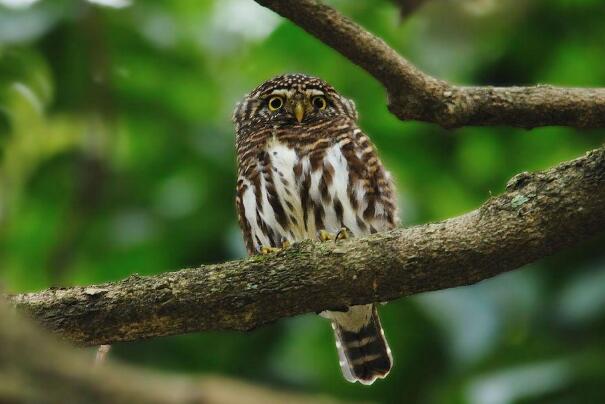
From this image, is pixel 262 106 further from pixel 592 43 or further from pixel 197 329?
pixel 197 329

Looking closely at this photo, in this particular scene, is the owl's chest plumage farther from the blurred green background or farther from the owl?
the blurred green background

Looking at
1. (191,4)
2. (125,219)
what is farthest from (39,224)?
(191,4)

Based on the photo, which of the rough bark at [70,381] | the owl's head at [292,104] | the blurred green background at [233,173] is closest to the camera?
the rough bark at [70,381]

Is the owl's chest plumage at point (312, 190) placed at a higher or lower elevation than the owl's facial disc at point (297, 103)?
lower

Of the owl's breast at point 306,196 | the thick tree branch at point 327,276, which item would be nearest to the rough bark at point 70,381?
the thick tree branch at point 327,276

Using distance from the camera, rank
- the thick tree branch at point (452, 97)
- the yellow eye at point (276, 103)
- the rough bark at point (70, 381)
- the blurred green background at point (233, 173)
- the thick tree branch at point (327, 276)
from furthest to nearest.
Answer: the yellow eye at point (276, 103), the blurred green background at point (233, 173), the thick tree branch at point (452, 97), the thick tree branch at point (327, 276), the rough bark at point (70, 381)

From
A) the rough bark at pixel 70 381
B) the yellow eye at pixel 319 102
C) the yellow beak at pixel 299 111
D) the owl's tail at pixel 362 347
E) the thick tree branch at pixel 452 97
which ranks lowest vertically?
the rough bark at pixel 70 381

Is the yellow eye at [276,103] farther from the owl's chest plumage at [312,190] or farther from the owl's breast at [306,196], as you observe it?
the owl's breast at [306,196]

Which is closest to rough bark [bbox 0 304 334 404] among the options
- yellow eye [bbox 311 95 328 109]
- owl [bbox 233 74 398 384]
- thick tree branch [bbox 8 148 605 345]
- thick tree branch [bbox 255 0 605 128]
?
thick tree branch [bbox 8 148 605 345]
